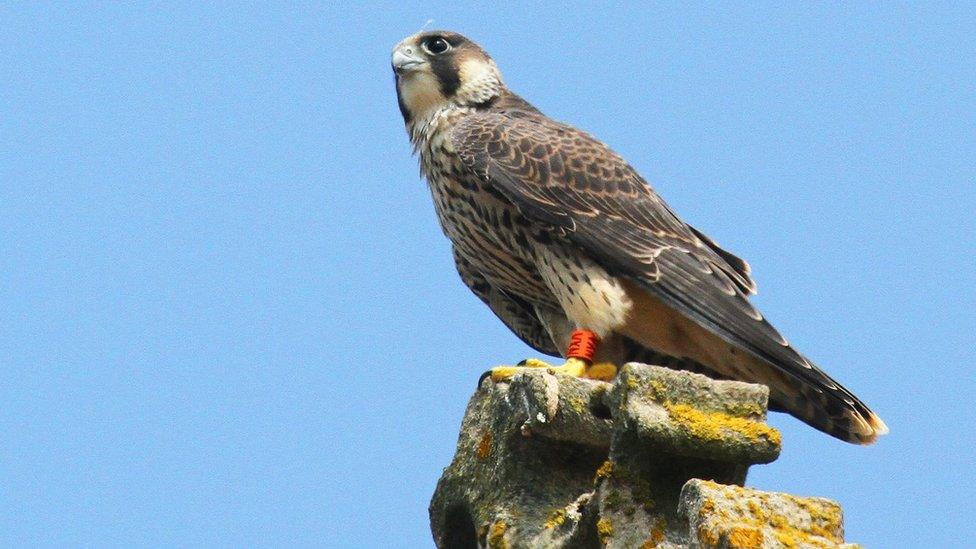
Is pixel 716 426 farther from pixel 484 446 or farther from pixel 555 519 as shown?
pixel 484 446

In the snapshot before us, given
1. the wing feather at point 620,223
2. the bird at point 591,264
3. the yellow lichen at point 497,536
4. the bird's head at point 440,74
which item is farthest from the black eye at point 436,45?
the yellow lichen at point 497,536

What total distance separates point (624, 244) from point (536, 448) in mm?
1936

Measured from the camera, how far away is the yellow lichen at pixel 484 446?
Answer: 4812mm

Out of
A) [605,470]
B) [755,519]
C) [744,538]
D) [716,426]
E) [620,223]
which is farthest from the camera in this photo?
[620,223]

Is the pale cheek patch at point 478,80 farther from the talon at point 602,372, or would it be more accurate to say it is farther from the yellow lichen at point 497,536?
the yellow lichen at point 497,536

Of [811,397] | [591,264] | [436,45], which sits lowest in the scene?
[811,397]

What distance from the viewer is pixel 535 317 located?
7.03 metres

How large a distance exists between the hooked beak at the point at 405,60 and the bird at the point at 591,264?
27 centimetres

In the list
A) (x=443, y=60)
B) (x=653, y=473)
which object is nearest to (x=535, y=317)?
(x=443, y=60)

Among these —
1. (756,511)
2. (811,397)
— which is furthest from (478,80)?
(756,511)

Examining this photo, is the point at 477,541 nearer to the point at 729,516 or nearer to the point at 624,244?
the point at 729,516

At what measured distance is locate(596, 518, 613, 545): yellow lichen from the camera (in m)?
4.05

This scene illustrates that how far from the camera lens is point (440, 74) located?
7.41m

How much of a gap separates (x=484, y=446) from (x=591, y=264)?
1647 millimetres
